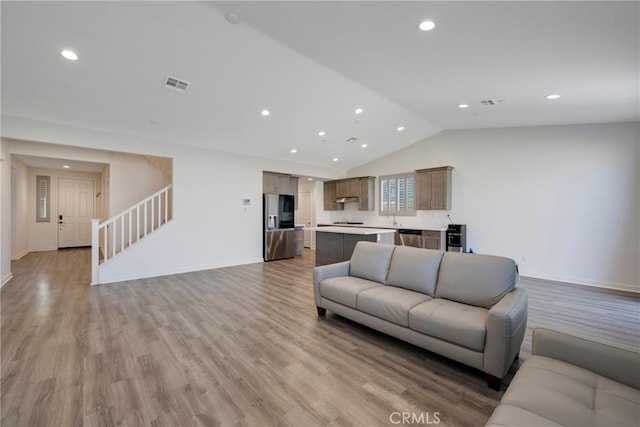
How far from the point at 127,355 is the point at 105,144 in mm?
4170

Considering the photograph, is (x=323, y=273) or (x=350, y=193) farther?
(x=350, y=193)

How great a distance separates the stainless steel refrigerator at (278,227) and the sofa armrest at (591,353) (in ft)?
20.1

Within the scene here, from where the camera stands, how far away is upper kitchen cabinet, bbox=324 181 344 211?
932 cm

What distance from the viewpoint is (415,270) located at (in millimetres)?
3016

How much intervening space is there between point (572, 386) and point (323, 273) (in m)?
2.46

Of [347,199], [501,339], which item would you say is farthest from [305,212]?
[501,339]

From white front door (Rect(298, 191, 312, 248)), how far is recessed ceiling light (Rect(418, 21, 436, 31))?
7.62 metres

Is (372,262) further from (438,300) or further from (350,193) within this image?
(350,193)

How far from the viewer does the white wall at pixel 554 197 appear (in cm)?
472

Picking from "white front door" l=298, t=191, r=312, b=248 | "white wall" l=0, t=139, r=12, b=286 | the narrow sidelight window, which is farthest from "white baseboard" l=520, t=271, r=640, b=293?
the narrow sidelight window

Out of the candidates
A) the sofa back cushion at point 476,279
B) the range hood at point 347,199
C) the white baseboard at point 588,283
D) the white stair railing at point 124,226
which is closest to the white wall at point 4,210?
the white stair railing at point 124,226

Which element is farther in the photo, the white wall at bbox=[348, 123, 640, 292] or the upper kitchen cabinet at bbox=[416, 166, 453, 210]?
the upper kitchen cabinet at bbox=[416, 166, 453, 210]

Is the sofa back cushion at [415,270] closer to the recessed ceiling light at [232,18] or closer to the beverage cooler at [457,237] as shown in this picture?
the recessed ceiling light at [232,18]

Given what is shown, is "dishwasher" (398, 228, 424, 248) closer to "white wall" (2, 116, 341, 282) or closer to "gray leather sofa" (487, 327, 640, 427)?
"white wall" (2, 116, 341, 282)
